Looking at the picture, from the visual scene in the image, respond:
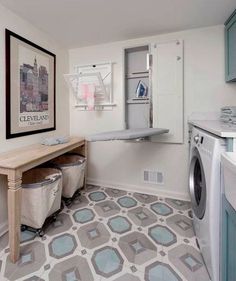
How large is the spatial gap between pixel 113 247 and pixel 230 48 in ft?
7.23

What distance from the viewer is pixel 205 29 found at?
2111 millimetres

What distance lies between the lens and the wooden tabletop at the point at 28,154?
1435 mm

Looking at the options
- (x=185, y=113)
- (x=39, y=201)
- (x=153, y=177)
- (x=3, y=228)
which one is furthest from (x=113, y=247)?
(x=185, y=113)

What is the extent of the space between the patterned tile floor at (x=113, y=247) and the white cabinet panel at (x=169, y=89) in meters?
0.95

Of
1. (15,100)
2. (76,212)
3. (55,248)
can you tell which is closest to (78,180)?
(76,212)

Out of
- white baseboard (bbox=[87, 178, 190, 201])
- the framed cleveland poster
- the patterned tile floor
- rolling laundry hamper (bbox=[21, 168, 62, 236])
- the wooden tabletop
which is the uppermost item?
the framed cleveland poster

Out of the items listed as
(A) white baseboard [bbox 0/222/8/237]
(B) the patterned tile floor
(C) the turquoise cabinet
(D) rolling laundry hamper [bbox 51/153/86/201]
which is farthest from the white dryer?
(A) white baseboard [bbox 0/222/8/237]

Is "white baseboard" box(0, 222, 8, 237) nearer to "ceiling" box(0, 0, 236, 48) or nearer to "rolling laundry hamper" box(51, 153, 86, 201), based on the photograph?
"rolling laundry hamper" box(51, 153, 86, 201)

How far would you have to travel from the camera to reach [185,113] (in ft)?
7.39

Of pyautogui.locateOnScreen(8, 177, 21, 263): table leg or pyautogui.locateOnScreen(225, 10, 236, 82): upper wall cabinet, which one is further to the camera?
pyautogui.locateOnScreen(225, 10, 236, 82): upper wall cabinet

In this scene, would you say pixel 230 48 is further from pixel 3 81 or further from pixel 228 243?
pixel 3 81

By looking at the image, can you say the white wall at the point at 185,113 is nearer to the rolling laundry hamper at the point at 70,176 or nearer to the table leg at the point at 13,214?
the rolling laundry hamper at the point at 70,176

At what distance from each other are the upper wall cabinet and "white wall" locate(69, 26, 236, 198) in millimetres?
95

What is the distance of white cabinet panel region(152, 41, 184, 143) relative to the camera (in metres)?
2.21
